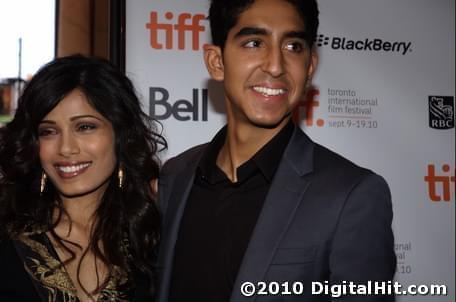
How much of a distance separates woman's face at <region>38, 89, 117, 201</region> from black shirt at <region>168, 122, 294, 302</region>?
35 centimetres

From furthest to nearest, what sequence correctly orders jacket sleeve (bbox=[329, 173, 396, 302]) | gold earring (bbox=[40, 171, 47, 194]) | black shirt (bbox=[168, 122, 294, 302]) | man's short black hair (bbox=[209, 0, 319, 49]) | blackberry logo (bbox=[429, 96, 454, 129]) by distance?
blackberry logo (bbox=[429, 96, 454, 129])
gold earring (bbox=[40, 171, 47, 194])
man's short black hair (bbox=[209, 0, 319, 49])
black shirt (bbox=[168, 122, 294, 302])
jacket sleeve (bbox=[329, 173, 396, 302])

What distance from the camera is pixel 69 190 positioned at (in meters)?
2.01

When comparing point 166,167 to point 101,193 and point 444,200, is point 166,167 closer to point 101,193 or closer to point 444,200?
point 101,193

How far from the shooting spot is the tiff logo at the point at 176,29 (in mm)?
2809

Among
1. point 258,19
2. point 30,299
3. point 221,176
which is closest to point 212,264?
point 221,176

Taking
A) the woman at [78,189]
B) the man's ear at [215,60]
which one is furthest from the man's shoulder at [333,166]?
the woman at [78,189]

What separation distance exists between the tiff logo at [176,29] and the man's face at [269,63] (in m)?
0.98

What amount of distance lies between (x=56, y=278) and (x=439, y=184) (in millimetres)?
1977

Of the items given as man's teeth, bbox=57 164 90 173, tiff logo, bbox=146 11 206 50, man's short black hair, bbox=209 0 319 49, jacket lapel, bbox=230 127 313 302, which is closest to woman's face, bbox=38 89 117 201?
man's teeth, bbox=57 164 90 173

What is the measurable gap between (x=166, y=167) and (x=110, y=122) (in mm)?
285

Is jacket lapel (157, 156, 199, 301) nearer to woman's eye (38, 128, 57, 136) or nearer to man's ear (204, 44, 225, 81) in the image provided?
man's ear (204, 44, 225, 81)

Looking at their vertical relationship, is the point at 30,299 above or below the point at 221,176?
below

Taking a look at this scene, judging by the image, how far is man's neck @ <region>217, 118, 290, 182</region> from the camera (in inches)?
74.8

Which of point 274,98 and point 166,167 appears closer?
point 274,98
